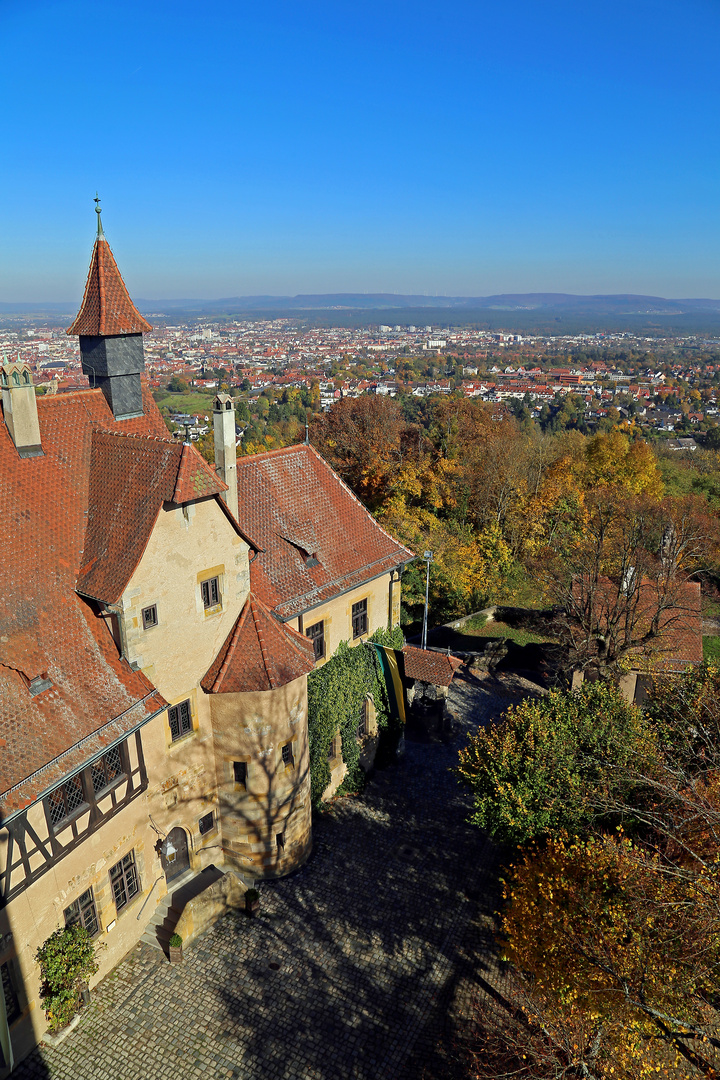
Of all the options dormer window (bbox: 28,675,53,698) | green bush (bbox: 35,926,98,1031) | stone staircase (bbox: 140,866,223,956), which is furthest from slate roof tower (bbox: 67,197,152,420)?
stone staircase (bbox: 140,866,223,956)

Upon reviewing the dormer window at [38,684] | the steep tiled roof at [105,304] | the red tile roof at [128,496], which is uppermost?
the steep tiled roof at [105,304]

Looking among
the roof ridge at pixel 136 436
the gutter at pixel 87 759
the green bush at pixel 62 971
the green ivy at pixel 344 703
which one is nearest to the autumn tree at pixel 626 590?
the green ivy at pixel 344 703

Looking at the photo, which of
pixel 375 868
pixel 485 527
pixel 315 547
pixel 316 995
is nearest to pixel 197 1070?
pixel 316 995

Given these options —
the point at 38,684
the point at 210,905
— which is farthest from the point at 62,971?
the point at 38,684

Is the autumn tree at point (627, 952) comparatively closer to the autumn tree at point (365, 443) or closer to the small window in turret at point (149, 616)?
the small window in turret at point (149, 616)

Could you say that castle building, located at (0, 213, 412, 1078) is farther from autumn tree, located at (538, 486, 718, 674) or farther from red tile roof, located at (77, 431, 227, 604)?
autumn tree, located at (538, 486, 718, 674)

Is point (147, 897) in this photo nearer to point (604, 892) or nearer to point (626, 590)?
point (604, 892)
